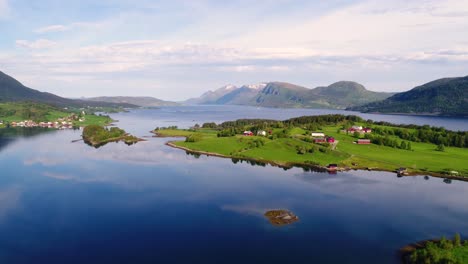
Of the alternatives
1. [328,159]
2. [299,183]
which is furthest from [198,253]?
[328,159]

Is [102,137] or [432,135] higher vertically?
[432,135]

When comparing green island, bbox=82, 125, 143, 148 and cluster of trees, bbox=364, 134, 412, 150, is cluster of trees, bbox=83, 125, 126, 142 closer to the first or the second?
green island, bbox=82, 125, 143, 148

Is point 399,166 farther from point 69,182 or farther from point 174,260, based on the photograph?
point 69,182

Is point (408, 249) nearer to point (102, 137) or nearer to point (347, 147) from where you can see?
point (347, 147)

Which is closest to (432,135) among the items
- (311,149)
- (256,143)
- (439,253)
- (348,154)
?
(348,154)

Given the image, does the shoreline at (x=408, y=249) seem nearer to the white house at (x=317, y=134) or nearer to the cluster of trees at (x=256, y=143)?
the cluster of trees at (x=256, y=143)

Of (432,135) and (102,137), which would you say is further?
(102,137)

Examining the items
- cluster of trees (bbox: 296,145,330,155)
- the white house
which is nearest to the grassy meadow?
cluster of trees (bbox: 296,145,330,155)
